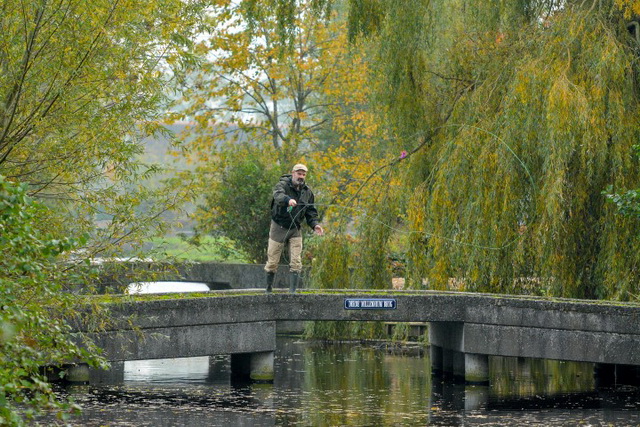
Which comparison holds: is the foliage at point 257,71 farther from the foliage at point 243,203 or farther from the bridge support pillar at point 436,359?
the bridge support pillar at point 436,359

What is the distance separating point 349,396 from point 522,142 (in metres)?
4.42

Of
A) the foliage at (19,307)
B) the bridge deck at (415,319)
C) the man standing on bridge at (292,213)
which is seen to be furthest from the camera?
the man standing on bridge at (292,213)

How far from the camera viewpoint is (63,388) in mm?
14180

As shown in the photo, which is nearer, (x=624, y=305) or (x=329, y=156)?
→ (x=624, y=305)

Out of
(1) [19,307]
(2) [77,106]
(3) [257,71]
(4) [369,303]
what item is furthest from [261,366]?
(3) [257,71]

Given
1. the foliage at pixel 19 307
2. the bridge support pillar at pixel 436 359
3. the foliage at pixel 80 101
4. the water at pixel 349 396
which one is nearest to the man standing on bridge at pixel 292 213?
the water at pixel 349 396

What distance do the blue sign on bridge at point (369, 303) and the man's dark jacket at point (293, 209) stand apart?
120 cm

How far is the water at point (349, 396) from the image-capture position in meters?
12.1

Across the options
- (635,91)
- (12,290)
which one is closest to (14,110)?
(12,290)

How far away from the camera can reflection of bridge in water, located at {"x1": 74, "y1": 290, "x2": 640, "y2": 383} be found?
14.4m

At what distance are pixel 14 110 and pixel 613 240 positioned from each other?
8.17 metres

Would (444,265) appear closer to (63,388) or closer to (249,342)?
(249,342)

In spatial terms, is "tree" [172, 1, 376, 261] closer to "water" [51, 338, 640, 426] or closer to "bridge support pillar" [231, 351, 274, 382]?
"water" [51, 338, 640, 426]

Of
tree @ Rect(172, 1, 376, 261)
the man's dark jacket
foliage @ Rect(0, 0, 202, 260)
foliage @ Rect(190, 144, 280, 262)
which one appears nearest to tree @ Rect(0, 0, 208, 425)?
foliage @ Rect(0, 0, 202, 260)
